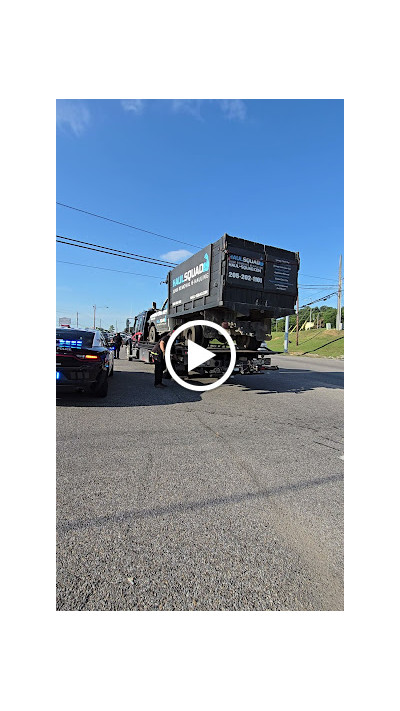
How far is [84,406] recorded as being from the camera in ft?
18.3

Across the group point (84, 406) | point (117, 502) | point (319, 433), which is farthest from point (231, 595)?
point (84, 406)

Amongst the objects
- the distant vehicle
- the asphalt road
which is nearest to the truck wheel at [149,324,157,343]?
the distant vehicle

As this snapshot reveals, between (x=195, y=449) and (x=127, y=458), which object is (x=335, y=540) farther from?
(x=127, y=458)

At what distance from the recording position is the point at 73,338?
562 centimetres

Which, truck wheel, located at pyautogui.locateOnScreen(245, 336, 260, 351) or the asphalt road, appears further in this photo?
truck wheel, located at pyautogui.locateOnScreen(245, 336, 260, 351)

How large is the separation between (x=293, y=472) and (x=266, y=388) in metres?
→ 5.31

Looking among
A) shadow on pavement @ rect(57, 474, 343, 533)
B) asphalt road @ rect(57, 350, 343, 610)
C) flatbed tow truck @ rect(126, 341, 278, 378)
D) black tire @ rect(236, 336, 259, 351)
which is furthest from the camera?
black tire @ rect(236, 336, 259, 351)

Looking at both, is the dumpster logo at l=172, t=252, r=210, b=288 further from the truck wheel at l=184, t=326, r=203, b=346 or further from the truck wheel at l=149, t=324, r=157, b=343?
the truck wheel at l=149, t=324, r=157, b=343

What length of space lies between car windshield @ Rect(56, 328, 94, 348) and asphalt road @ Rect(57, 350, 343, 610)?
1321mm

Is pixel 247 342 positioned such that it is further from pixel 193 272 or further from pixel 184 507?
pixel 184 507

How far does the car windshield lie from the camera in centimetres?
538
